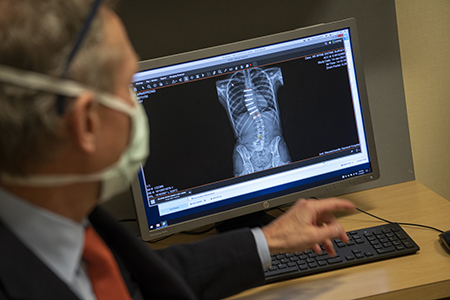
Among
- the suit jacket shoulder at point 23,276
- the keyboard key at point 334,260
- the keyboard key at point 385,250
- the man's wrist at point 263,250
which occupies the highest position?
the suit jacket shoulder at point 23,276

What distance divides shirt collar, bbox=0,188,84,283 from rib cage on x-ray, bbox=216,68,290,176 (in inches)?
22.6

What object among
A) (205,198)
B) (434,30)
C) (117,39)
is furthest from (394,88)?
(117,39)

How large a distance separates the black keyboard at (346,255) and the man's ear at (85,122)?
1.85 ft

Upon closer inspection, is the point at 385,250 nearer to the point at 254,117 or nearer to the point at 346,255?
the point at 346,255

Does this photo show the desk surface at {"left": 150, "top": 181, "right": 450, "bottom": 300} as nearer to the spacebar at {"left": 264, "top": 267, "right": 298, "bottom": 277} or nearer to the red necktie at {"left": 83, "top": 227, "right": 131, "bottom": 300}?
the spacebar at {"left": 264, "top": 267, "right": 298, "bottom": 277}

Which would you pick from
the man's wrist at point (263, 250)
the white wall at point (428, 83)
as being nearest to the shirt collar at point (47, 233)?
the man's wrist at point (263, 250)

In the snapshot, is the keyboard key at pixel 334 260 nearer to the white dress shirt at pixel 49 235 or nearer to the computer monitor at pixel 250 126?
the computer monitor at pixel 250 126

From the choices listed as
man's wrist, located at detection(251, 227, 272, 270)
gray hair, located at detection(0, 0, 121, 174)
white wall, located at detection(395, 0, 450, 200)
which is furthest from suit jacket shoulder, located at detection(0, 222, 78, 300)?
white wall, located at detection(395, 0, 450, 200)

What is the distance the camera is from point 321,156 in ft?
4.02

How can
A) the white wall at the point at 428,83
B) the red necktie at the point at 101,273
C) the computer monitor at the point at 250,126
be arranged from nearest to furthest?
1. the red necktie at the point at 101,273
2. the computer monitor at the point at 250,126
3. the white wall at the point at 428,83

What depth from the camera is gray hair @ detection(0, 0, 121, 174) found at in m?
0.53

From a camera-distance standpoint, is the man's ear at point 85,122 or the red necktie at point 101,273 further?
the red necktie at point 101,273

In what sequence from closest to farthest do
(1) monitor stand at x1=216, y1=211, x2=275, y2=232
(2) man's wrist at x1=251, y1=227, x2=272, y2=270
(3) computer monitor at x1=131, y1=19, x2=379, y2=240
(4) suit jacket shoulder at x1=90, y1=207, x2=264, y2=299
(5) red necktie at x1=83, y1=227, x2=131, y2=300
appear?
(5) red necktie at x1=83, y1=227, x2=131, y2=300
(4) suit jacket shoulder at x1=90, y1=207, x2=264, y2=299
(2) man's wrist at x1=251, y1=227, x2=272, y2=270
(3) computer monitor at x1=131, y1=19, x2=379, y2=240
(1) monitor stand at x1=216, y1=211, x2=275, y2=232

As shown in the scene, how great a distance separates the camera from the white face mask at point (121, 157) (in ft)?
1.76
